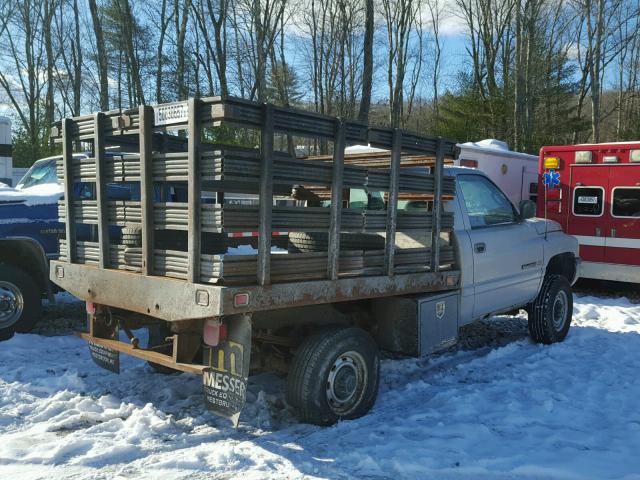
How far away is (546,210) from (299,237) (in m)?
6.85

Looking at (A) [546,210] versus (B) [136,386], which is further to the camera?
(A) [546,210]

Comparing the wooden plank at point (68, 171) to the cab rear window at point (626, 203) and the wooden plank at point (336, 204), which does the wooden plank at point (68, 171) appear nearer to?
the wooden plank at point (336, 204)

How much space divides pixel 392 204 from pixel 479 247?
1504 millimetres

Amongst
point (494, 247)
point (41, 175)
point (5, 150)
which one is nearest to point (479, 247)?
point (494, 247)

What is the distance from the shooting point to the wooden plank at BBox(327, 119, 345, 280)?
13.3 feet

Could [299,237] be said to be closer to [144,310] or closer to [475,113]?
[144,310]

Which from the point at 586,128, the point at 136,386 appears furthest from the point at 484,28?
the point at 136,386

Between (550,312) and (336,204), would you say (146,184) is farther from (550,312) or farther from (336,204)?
(550,312)

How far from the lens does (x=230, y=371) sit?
12.6 feet

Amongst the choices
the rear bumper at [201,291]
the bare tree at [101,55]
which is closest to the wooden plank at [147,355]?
the rear bumper at [201,291]

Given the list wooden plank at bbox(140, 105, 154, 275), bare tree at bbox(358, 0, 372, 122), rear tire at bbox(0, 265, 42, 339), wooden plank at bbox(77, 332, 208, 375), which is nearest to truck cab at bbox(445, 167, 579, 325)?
wooden plank at bbox(77, 332, 208, 375)

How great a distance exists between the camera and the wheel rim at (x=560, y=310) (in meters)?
6.93

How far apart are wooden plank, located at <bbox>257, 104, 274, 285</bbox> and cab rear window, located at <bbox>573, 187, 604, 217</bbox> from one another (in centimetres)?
786

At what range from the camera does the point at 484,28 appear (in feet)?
107
